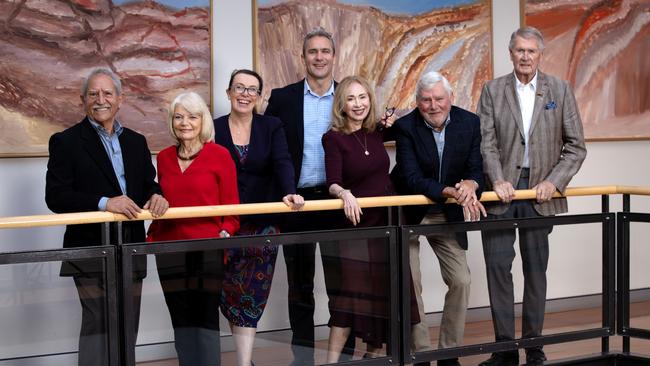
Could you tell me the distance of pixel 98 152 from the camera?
4.49 m

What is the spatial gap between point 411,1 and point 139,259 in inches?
122

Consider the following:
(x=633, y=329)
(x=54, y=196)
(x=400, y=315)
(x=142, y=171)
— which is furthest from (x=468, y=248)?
(x=54, y=196)

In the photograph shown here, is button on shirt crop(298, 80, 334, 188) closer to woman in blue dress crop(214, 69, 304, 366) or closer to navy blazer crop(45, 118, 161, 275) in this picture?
woman in blue dress crop(214, 69, 304, 366)

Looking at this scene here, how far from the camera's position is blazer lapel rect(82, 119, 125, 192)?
4473 mm

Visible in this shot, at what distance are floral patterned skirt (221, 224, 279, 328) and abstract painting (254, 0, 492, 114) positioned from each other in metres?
1.83

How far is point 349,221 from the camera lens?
188 inches

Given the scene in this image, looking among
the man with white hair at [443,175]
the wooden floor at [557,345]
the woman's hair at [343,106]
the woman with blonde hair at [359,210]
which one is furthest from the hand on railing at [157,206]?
the man with white hair at [443,175]

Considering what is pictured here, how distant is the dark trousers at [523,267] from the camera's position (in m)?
5.14

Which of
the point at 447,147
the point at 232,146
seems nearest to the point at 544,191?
the point at 447,147

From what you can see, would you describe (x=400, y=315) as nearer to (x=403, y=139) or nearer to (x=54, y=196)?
(x=403, y=139)

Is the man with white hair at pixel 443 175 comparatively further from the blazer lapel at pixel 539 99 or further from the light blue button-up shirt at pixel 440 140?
the blazer lapel at pixel 539 99

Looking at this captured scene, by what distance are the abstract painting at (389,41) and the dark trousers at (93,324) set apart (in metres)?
2.25

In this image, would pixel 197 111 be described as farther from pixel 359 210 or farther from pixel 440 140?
pixel 440 140

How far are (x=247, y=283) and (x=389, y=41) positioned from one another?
259cm
